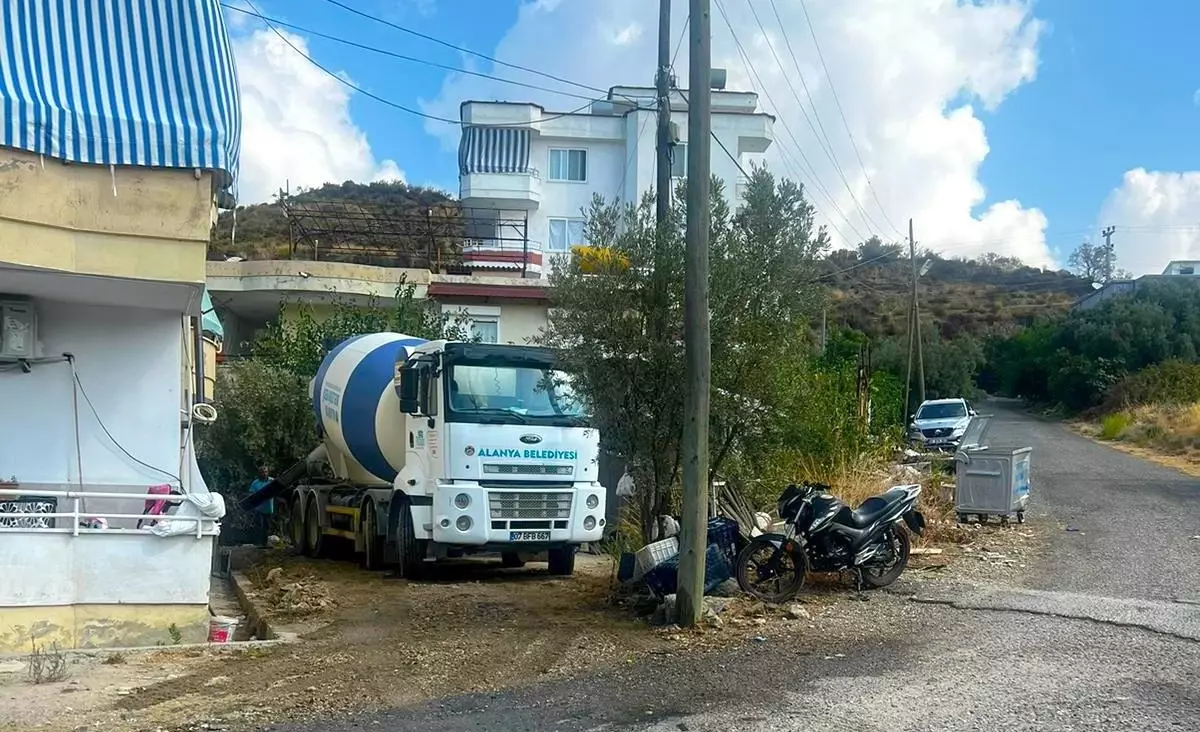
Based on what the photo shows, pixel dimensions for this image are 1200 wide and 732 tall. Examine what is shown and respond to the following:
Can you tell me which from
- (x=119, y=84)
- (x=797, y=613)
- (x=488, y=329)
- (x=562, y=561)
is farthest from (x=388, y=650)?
(x=488, y=329)

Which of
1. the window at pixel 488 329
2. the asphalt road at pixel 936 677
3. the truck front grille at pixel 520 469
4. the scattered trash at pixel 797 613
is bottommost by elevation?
the scattered trash at pixel 797 613

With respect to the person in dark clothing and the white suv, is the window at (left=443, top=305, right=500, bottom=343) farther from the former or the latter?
the white suv

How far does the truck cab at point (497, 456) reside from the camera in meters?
13.6

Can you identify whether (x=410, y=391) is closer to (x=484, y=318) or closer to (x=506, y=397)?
(x=506, y=397)

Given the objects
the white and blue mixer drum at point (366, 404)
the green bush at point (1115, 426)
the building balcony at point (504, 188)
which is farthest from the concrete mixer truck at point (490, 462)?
the building balcony at point (504, 188)

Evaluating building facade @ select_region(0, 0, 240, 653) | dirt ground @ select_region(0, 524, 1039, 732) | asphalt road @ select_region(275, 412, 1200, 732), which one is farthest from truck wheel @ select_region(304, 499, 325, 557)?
asphalt road @ select_region(275, 412, 1200, 732)

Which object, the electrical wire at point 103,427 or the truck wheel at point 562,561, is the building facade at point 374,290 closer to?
the truck wheel at point 562,561

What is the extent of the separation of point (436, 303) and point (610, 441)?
1554cm

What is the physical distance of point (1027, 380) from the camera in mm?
65938

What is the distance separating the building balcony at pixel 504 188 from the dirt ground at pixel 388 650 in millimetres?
34472

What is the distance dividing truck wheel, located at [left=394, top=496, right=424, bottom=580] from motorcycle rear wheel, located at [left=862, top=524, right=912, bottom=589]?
5.50 meters

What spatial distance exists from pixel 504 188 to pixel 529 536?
35.3 meters

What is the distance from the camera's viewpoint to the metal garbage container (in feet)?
55.0

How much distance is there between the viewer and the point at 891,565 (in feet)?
40.5
